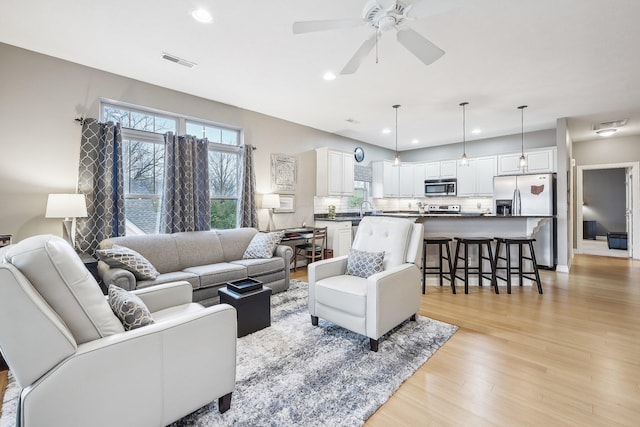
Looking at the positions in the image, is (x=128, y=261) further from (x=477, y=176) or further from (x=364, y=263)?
(x=477, y=176)

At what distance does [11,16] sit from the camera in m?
2.46

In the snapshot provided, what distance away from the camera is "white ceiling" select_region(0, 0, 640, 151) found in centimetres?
237

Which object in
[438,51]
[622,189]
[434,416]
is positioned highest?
[438,51]

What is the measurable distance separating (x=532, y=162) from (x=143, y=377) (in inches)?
281

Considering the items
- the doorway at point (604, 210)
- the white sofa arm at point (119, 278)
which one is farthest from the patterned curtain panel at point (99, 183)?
the doorway at point (604, 210)

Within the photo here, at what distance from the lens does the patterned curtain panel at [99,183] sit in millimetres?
3305

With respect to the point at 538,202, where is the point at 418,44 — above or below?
above

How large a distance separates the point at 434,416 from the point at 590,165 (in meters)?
7.93

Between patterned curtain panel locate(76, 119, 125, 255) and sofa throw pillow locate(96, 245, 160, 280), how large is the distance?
0.63 metres

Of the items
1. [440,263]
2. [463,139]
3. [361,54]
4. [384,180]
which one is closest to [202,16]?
[361,54]

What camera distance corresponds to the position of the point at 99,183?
3377 millimetres

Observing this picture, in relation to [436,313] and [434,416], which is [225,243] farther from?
[434,416]

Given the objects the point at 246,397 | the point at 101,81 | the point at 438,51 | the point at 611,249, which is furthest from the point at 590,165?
the point at 101,81

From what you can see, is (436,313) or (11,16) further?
(436,313)
